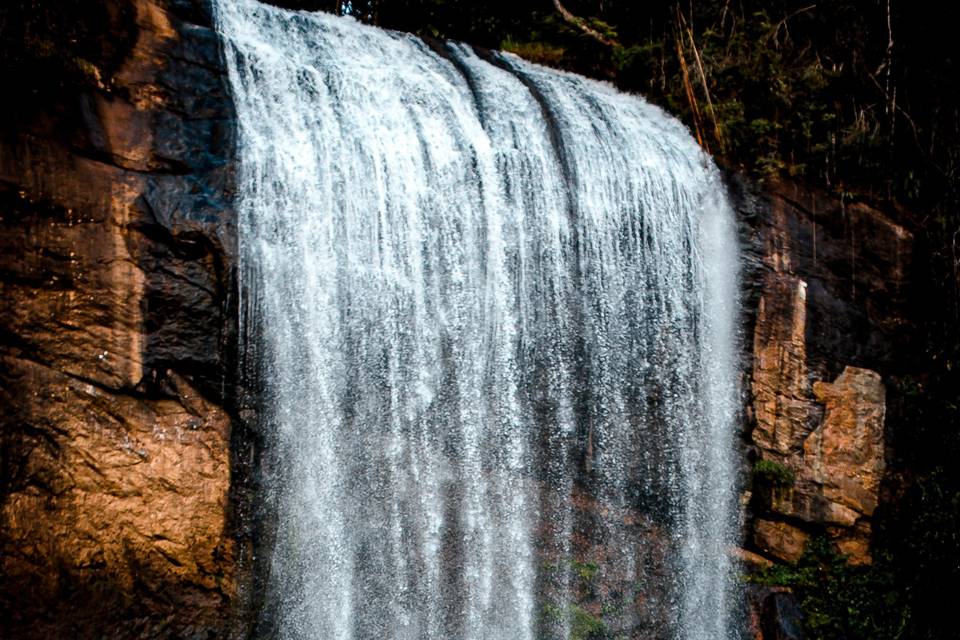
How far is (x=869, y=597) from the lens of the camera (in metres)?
6.87

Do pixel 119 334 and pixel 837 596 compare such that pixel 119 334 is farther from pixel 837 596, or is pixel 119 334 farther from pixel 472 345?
pixel 837 596

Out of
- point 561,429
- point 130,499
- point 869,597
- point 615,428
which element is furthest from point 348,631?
point 869,597

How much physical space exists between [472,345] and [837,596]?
12.1 ft

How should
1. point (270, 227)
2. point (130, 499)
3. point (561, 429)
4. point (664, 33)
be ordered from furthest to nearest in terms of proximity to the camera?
1. point (664, 33)
2. point (561, 429)
3. point (270, 227)
4. point (130, 499)

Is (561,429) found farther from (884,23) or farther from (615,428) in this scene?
(884,23)

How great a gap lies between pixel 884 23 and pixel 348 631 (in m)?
7.50

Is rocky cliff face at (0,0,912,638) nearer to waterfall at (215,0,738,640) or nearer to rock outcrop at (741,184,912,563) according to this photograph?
waterfall at (215,0,738,640)

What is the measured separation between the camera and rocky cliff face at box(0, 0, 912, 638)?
4.51 meters

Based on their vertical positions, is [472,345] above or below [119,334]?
below

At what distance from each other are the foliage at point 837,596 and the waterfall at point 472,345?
617 millimetres

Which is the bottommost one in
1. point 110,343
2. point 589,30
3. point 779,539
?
point 779,539

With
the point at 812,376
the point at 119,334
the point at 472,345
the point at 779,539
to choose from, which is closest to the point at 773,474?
the point at 779,539

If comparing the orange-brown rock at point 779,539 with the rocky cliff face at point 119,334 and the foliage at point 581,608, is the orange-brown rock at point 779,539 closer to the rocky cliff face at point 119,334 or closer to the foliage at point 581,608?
the foliage at point 581,608

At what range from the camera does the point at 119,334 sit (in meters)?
4.75
